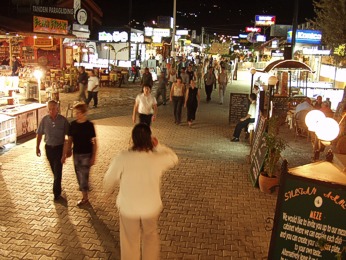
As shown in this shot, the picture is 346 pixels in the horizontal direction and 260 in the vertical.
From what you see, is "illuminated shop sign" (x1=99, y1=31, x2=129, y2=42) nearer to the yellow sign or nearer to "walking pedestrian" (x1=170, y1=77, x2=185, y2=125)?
the yellow sign

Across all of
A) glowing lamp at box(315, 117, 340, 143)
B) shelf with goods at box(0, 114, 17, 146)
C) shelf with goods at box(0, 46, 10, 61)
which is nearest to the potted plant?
glowing lamp at box(315, 117, 340, 143)

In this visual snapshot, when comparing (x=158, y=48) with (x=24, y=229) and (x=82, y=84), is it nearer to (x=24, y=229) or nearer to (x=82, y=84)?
(x=82, y=84)

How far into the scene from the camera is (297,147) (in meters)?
12.0

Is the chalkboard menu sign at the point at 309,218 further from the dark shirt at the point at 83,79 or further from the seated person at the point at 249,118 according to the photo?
the dark shirt at the point at 83,79

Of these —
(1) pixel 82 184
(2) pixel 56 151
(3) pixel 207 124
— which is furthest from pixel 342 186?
(3) pixel 207 124

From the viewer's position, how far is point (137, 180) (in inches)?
160

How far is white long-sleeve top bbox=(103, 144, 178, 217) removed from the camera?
4.07 m

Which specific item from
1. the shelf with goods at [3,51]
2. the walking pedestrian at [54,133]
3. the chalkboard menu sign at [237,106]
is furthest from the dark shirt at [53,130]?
the shelf with goods at [3,51]

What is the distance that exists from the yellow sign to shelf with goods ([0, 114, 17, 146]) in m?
Answer: 10.5

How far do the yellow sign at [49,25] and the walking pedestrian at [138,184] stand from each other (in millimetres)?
17370

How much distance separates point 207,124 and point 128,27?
18.2 m

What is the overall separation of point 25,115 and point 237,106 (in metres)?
6.98

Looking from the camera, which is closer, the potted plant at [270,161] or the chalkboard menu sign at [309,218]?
the chalkboard menu sign at [309,218]

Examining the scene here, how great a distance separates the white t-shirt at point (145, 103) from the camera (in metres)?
10.3
